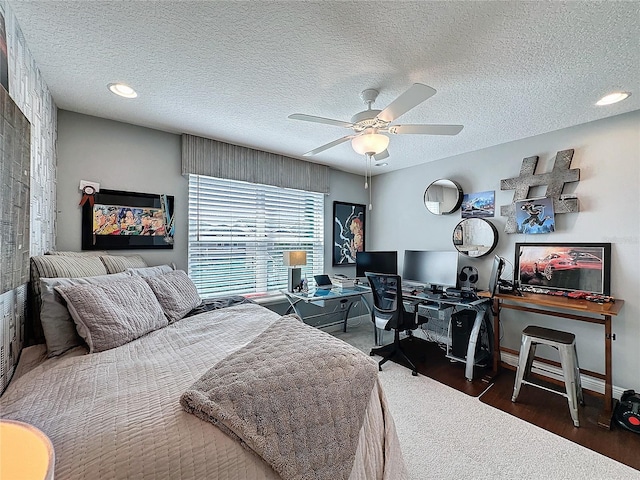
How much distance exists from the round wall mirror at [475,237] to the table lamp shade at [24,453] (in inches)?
142

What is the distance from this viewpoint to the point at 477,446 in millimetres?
1868

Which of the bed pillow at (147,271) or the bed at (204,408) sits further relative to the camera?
the bed pillow at (147,271)

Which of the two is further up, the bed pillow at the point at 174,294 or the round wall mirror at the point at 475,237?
the round wall mirror at the point at 475,237

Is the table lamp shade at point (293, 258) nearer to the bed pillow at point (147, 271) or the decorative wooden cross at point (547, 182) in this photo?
the bed pillow at point (147, 271)

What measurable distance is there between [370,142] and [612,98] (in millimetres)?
1853

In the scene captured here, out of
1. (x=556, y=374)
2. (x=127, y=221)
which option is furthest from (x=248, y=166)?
(x=556, y=374)

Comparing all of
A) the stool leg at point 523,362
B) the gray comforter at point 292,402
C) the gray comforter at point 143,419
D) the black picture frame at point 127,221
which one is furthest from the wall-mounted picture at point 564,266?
the black picture frame at point 127,221

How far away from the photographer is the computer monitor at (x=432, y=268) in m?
3.36

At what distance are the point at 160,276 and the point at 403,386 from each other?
7.64 ft

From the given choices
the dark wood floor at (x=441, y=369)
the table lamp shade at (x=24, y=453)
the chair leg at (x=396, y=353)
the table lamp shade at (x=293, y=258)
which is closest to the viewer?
the table lamp shade at (x=24, y=453)

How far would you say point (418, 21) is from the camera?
138 centimetres

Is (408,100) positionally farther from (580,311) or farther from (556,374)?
(556,374)

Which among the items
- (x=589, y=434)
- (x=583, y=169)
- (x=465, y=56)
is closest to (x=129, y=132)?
(x=465, y=56)

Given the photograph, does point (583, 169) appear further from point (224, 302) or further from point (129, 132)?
point (129, 132)
